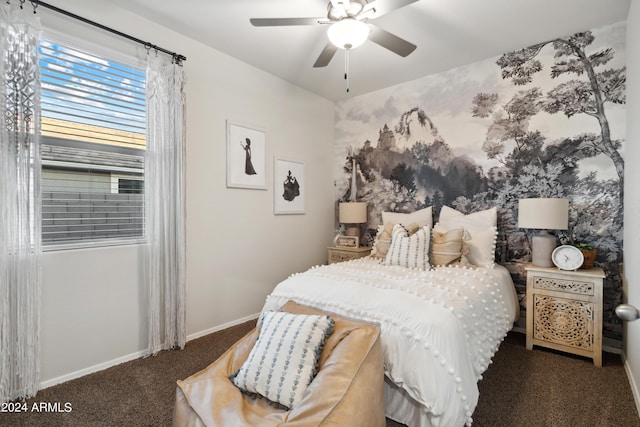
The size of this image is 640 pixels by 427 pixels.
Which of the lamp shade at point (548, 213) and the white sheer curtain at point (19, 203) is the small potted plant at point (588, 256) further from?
the white sheer curtain at point (19, 203)

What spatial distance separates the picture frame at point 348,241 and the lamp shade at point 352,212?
20 cm

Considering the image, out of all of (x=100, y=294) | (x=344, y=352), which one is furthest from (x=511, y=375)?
(x=100, y=294)

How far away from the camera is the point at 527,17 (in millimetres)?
2588

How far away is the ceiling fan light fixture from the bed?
159cm

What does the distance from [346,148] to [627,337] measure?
3374mm

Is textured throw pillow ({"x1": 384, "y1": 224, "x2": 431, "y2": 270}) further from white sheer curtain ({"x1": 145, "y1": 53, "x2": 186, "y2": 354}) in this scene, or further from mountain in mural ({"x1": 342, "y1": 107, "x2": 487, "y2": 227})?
white sheer curtain ({"x1": 145, "y1": 53, "x2": 186, "y2": 354})

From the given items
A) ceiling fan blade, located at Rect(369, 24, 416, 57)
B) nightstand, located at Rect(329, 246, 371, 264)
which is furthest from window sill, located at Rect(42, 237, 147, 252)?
ceiling fan blade, located at Rect(369, 24, 416, 57)

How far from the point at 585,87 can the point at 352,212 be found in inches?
98.7

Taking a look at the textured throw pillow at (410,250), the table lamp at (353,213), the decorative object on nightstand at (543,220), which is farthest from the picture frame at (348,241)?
the decorative object on nightstand at (543,220)

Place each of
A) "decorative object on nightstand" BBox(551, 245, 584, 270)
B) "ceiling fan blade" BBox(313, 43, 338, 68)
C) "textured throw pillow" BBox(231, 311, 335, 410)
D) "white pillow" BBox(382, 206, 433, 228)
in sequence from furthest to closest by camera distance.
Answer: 1. "white pillow" BBox(382, 206, 433, 228)
2. "decorative object on nightstand" BBox(551, 245, 584, 270)
3. "ceiling fan blade" BBox(313, 43, 338, 68)
4. "textured throw pillow" BBox(231, 311, 335, 410)

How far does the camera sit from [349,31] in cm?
202

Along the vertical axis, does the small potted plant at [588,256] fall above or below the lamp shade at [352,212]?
below

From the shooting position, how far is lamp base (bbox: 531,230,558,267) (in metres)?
2.73

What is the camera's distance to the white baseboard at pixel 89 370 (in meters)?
2.15
